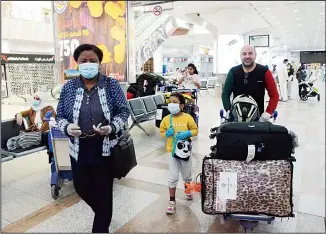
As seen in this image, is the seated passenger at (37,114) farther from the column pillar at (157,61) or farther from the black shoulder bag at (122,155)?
the column pillar at (157,61)

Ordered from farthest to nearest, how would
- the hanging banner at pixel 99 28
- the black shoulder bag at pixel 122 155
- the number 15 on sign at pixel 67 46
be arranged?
the number 15 on sign at pixel 67 46
the hanging banner at pixel 99 28
the black shoulder bag at pixel 122 155

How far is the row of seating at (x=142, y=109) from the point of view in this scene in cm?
616

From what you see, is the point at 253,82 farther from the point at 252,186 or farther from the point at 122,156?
the point at 122,156

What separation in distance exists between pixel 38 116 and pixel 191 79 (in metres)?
3.84

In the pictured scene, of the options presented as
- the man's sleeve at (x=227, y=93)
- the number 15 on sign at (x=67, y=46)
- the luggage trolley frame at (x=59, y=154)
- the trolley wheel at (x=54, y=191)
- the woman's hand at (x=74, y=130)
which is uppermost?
the number 15 on sign at (x=67, y=46)

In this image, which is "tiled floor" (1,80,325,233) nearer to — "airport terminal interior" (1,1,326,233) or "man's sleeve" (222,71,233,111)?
"airport terminal interior" (1,1,326,233)

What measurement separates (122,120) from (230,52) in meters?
→ 16.0

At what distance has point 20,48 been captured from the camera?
18.2 meters

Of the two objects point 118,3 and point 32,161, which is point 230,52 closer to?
point 118,3

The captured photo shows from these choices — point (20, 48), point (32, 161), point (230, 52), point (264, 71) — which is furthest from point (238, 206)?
point (20, 48)

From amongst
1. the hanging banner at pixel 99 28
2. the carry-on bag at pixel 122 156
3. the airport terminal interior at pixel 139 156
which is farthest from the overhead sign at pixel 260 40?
the carry-on bag at pixel 122 156

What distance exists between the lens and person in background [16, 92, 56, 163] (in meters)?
3.62

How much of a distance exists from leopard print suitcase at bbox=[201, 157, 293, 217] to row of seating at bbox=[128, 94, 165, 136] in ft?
13.2

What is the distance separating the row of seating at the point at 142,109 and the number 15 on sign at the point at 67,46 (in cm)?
167
